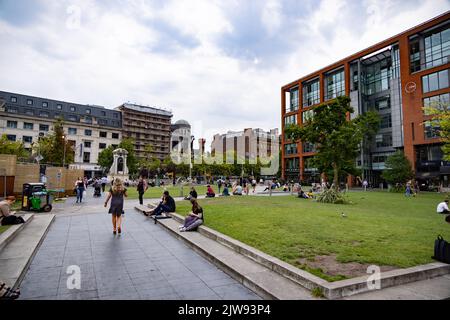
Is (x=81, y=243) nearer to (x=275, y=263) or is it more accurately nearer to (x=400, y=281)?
(x=275, y=263)

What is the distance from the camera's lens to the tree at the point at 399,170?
3628cm

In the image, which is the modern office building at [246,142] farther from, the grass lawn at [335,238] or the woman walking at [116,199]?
the woman walking at [116,199]

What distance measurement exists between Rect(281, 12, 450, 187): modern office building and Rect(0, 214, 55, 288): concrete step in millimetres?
27980

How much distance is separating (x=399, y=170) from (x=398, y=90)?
15.3 metres

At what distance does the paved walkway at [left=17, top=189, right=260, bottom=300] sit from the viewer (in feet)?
14.6

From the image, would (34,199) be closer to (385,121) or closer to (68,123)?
(385,121)

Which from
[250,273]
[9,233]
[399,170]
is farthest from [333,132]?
[399,170]

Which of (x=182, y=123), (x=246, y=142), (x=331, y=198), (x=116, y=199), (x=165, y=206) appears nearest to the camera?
(x=116, y=199)

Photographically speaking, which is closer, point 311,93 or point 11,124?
point 311,93

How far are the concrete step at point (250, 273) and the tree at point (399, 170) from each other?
123 ft

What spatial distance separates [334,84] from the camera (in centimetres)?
5381

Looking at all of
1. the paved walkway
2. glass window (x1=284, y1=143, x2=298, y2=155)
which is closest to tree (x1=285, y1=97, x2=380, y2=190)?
the paved walkway

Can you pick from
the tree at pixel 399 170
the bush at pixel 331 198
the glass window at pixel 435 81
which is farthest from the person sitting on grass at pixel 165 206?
the glass window at pixel 435 81

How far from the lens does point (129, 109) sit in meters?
87.1
